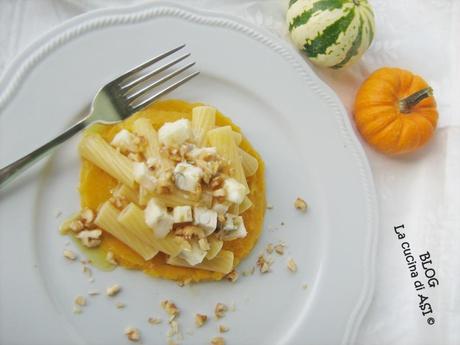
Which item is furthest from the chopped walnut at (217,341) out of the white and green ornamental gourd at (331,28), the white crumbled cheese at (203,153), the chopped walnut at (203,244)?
the white and green ornamental gourd at (331,28)

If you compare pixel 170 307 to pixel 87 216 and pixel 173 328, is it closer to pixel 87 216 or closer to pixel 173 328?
pixel 173 328

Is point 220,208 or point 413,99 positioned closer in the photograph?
point 220,208

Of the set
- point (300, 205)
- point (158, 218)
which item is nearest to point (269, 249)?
point (300, 205)

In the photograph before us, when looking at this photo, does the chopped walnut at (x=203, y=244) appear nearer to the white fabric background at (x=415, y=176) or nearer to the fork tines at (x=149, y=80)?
the fork tines at (x=149, y=80)

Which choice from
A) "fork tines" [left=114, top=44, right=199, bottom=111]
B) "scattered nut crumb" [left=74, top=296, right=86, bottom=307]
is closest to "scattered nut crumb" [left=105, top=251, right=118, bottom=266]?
"scattered nut crumb" [left=74, top=296, right=86, bottom=307]

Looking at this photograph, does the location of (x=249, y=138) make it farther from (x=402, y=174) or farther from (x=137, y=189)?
(x=402, y=174)

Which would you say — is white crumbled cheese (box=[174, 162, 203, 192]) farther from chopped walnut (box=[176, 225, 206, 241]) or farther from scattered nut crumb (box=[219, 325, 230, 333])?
scattered nut crumb (box=[219, 325, 230, 333])
